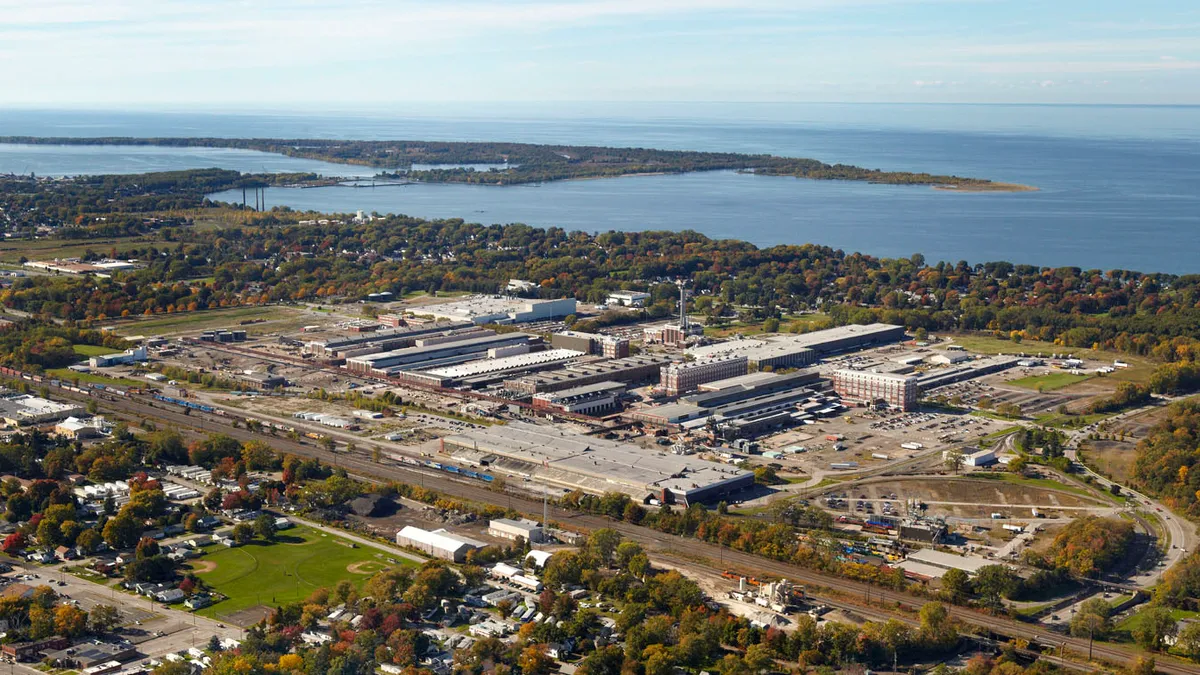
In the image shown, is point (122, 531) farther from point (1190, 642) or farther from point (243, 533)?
point (1190, 642)

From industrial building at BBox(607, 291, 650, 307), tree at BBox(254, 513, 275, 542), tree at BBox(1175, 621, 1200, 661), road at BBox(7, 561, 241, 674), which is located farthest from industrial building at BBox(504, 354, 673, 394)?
tree at BBox(1175, 621, 1200, 661)

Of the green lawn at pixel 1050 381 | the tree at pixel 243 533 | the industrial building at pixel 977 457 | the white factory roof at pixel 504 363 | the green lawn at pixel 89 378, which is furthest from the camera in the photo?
the white factory roof at pixel 504 363

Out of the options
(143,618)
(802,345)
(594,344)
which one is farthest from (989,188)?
(143,618)

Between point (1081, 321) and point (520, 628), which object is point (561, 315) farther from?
point (520, 628)

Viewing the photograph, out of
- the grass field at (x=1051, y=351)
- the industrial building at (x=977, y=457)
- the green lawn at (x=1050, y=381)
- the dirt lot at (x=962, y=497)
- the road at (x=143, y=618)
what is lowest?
the road at (x=143, y=618)

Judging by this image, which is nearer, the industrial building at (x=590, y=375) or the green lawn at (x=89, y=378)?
the industrial building at (x=590, y=375)

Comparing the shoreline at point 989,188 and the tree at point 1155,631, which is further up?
the shoreline at point 989,188

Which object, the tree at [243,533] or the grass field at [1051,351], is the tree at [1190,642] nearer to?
the tree at [243,533]

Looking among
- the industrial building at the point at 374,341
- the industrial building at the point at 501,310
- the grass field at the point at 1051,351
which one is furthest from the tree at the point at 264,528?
the grass field at the point at 1051,351

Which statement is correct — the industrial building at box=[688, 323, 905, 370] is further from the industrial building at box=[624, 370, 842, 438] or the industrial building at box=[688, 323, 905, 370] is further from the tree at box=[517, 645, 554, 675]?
the tree at box=[517, 645, 554, 675]
